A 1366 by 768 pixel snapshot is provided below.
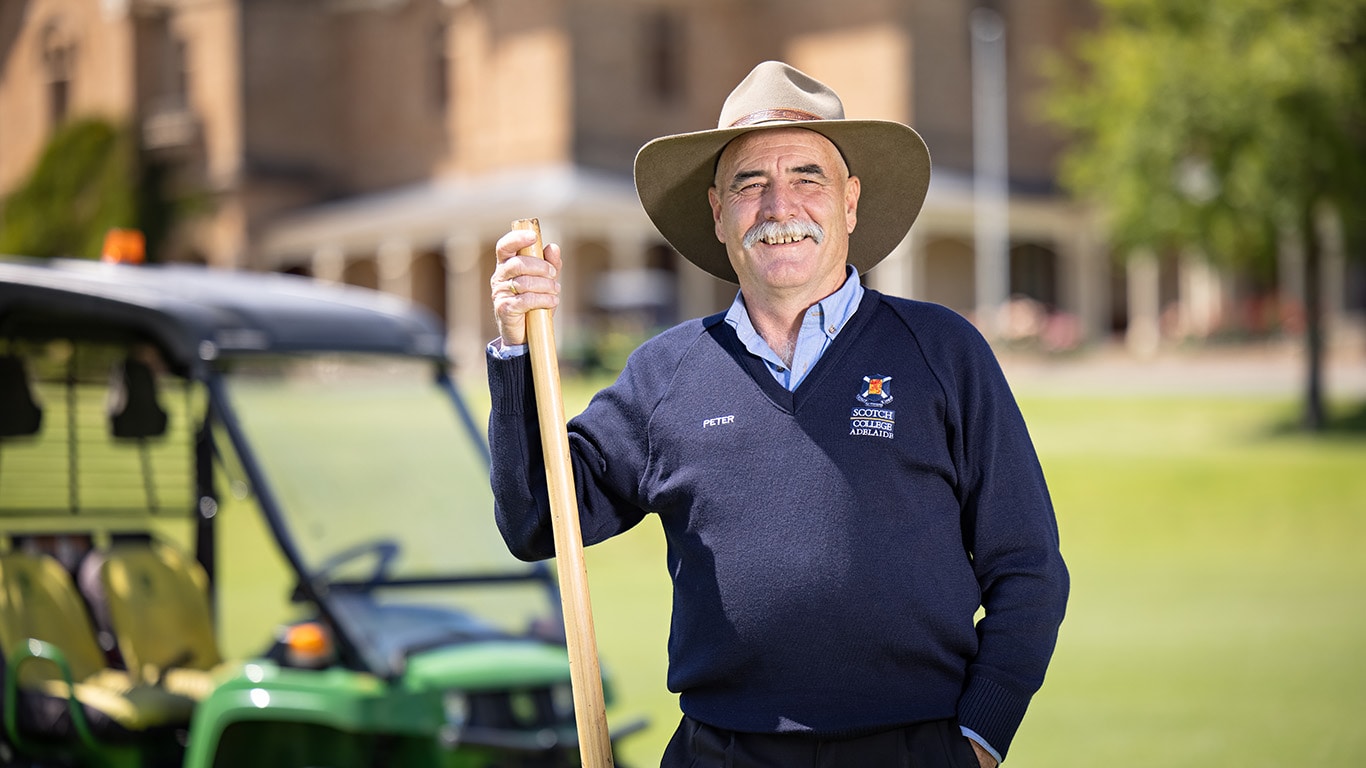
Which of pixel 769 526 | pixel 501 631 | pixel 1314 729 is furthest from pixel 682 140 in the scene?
pixel 1314 729

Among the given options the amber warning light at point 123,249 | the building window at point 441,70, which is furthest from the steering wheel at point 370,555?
the building window at point 441,70

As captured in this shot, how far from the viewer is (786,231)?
10.7ft

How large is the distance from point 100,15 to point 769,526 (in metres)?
49.7

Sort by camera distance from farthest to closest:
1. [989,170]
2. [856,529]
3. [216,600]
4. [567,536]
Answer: [989,170] < [216,600] < [567,536] < [856,529]

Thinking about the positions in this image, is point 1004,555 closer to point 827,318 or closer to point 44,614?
point 827,318

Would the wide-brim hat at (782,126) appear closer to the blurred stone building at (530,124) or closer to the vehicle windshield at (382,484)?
the vehicle windshield at (382,484)

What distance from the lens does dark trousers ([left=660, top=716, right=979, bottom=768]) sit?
306cm

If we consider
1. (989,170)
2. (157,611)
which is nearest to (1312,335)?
(989,170)

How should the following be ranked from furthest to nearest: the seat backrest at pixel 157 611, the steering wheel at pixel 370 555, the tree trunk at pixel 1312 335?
the tree trunk at pixel 1312 335 < the seat backrest at pixel 157 611 < the steering wheel at pixel 370 555

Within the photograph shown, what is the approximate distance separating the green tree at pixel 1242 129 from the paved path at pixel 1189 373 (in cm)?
282

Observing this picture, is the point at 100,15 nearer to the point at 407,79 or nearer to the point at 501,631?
the point at 407,79

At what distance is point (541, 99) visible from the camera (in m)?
Result: 46.2

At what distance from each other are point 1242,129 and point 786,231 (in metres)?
22.9

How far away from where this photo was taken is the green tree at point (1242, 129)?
79.3 feet
